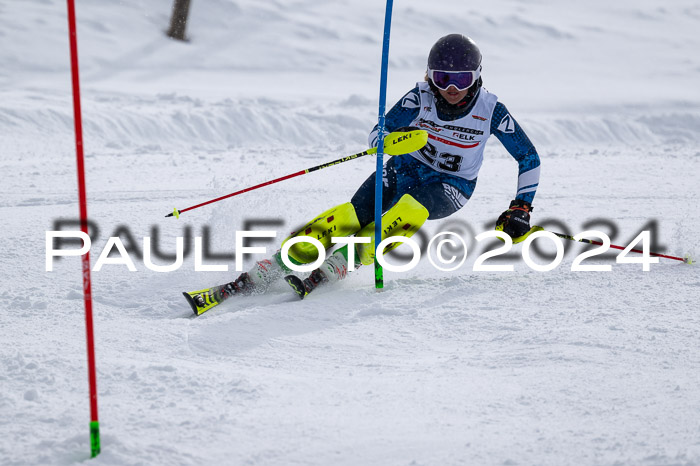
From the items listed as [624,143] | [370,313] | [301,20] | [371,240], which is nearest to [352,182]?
A: [371,240]

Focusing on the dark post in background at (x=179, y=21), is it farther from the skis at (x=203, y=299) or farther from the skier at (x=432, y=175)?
the skis at (x=203, y=299)

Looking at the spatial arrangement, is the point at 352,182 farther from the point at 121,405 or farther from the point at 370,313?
the point at 121,405

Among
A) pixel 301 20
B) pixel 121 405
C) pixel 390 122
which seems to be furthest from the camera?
pixel 301 20

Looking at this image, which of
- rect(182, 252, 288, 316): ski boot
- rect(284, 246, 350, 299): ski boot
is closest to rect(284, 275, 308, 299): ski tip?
rect(284, 246, 350, 299): ski boot

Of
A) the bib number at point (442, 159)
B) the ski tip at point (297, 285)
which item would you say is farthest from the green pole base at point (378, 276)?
the bib number at point (442, 159)

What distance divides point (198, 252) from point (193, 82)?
25.5ft

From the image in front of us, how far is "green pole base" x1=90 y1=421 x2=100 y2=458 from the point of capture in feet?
7.33

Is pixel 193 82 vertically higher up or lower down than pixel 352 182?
higher up

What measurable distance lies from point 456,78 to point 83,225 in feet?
9.06

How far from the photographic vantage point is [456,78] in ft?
14.0

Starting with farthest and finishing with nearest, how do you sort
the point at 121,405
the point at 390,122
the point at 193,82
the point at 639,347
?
1. the point at 193,82
2. the point at 390,122
3. the point at 639,347
4. the point at 121,405

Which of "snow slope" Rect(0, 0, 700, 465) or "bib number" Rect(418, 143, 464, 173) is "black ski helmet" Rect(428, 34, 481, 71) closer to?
"bib number" Rect(418, 143, 464, 173)

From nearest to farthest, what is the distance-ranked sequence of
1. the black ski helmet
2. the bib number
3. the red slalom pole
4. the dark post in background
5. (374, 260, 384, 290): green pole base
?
the red slalom pole, (374, 260, 384, 290): green pole base, the black ski helmet, the bib number, the dark post in background

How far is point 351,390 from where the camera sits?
2.84 meters
